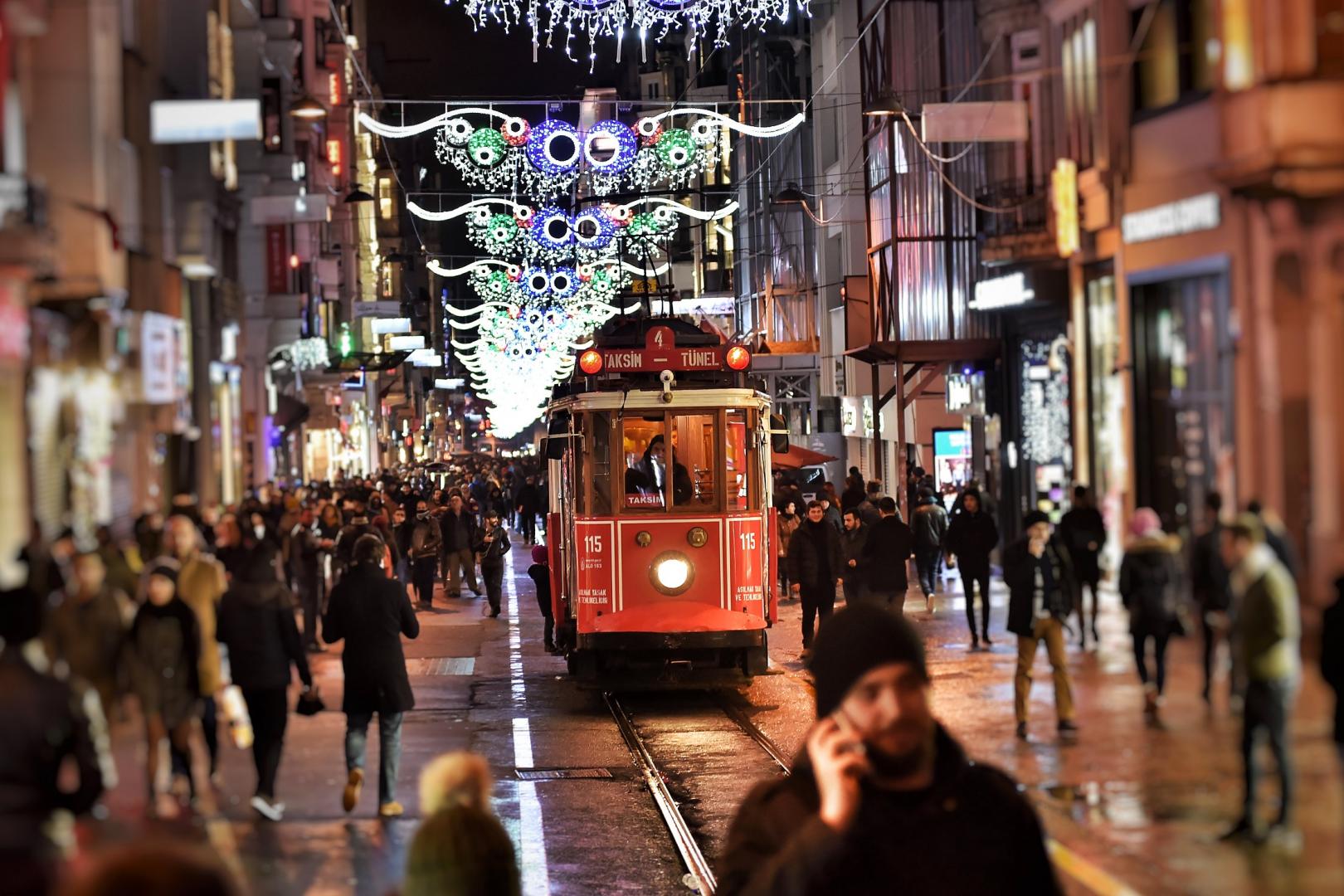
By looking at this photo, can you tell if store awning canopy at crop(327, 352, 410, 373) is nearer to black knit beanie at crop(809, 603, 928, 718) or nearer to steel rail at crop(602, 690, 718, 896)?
steel rail at crop(602, 690, 718, 896)

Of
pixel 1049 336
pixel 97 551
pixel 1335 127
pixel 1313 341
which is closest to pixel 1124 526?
pixel 1049 336

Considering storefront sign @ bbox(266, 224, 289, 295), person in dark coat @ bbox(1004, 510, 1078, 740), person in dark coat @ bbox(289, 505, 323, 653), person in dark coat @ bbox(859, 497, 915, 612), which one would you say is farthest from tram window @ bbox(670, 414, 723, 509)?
person in dark coat @ bbox(1004, 510, 1078, 740)


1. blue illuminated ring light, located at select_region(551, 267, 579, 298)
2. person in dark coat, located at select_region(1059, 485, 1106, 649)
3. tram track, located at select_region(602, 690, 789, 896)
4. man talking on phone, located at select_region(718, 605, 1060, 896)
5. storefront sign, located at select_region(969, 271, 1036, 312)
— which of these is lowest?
tram track, located at select_region(602, 690, 789, 896)

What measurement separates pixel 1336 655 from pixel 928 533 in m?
6.79

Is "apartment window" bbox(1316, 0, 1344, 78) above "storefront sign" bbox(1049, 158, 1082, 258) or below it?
above

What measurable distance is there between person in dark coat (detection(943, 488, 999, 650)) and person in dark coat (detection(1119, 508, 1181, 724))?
2.22ft

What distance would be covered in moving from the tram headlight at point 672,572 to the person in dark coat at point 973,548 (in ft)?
24.7

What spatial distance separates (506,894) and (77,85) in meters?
2.45

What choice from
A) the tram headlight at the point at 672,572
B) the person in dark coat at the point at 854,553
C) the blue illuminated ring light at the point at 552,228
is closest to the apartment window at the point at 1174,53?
the tram headlight at the point at 672,572

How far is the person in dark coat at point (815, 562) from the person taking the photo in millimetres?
18359

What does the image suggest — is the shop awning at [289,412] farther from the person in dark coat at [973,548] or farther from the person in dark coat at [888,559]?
the person in dark coat at [888,559]

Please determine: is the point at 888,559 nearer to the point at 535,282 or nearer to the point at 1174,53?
the point at 1174,53

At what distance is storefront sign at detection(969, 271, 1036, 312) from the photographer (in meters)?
4.69

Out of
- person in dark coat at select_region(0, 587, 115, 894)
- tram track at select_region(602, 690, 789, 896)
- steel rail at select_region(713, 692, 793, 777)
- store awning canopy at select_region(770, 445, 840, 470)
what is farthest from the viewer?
store awning canopy at select_region(770, 445, 840, 470)
